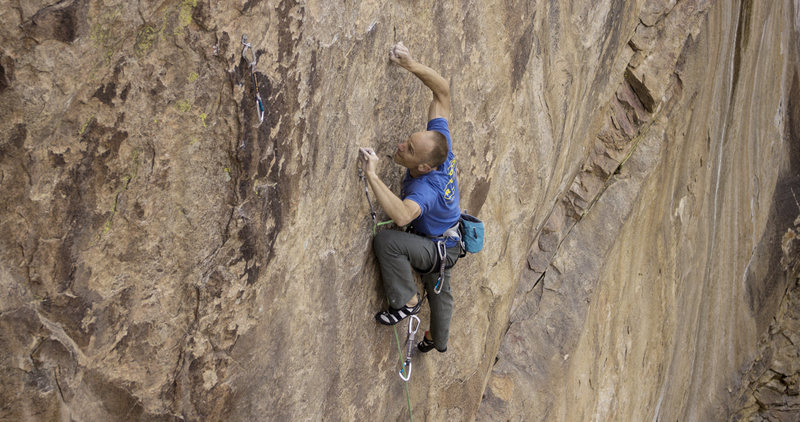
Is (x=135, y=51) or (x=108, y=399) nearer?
(x=135, y=51)

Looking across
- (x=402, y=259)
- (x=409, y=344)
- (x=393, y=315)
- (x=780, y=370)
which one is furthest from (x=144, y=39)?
(x=780, y=370)

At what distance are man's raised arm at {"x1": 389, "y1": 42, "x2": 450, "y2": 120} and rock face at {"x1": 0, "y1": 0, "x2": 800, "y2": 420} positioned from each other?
101 millimetres

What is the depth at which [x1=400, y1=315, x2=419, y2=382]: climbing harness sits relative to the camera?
178 inches

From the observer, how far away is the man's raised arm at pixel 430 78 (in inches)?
150

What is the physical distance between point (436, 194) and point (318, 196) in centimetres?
73

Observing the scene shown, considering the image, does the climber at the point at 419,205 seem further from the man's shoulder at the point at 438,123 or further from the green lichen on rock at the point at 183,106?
the green lichen on rock at the point at 183,106

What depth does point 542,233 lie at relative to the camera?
22.8 ft

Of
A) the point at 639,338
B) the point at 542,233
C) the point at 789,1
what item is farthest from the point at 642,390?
the point at 789,1

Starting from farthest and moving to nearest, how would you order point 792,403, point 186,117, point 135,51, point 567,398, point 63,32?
1. point 792,403
2. point 567,398
3. point 186,117
4. point 135,51
5. point 63,32

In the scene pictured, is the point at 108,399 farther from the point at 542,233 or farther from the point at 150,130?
the point at 542,233

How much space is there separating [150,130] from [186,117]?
0.56 ft

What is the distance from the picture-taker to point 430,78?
394cm

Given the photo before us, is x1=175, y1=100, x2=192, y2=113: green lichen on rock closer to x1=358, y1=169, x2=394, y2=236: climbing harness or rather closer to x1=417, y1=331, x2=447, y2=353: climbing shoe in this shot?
x1=358, y1=169, x2=394, y2=236: climbing harness

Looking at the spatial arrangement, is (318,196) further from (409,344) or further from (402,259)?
(409,344)
